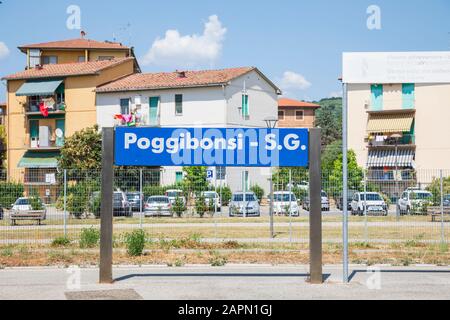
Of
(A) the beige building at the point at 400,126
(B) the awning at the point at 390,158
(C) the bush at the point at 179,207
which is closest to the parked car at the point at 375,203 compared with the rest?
(C) the bush at the point at 179,207

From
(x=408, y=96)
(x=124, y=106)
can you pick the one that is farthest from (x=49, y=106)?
(x=408, y=96)

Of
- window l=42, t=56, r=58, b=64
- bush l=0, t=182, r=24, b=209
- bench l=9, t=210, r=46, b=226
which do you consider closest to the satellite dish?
window l=42, t=56, r=58, b=64

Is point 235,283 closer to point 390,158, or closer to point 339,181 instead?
point 339,181

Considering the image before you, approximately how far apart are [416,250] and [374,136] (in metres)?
40.4

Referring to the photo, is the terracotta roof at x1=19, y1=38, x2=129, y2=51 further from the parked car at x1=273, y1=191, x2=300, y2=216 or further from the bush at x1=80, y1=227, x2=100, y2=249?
the bush at x1=80, y1=227, x2=100, y2=249

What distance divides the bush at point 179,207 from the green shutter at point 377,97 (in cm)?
3666

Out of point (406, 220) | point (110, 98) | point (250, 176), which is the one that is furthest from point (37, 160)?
point (406, 220)

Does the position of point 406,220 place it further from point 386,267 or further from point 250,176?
point 250,176

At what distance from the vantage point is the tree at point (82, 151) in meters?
50.1

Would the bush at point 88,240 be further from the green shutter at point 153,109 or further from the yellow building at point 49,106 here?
the yellow building at point 49,106

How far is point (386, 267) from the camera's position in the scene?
14625 mm

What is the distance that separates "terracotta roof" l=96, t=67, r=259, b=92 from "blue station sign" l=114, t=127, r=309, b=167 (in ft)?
128

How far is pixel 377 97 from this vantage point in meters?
56.7

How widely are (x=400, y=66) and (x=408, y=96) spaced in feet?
149
